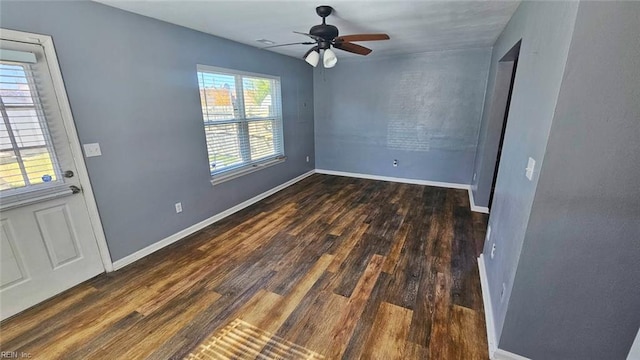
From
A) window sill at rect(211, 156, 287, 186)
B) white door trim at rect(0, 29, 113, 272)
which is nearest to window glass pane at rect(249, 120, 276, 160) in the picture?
window sill at rect(211, 156, 287, 186)

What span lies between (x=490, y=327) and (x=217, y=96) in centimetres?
359

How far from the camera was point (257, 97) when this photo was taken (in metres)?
3.98

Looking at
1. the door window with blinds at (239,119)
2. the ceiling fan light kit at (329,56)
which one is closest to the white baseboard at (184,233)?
the door window with blinds at (239,119)

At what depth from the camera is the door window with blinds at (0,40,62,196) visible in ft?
5.78

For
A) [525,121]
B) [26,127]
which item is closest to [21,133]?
[26,127]

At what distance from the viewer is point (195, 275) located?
2391mm

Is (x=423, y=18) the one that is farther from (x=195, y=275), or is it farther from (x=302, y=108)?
(x=195, y=275)

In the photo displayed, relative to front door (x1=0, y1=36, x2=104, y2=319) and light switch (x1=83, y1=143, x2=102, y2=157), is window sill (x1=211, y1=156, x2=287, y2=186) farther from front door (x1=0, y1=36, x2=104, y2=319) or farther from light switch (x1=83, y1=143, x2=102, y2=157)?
front door (x1=0, y1=36, x2=104, y2=319)

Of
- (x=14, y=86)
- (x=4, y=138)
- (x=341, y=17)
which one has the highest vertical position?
(x=341, y=17)

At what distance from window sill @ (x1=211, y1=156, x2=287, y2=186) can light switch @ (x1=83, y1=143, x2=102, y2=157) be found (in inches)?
50.4

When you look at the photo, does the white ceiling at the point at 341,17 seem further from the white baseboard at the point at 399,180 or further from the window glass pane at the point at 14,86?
the white baseboard at the point at 399,180

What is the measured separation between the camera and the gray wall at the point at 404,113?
432 cm

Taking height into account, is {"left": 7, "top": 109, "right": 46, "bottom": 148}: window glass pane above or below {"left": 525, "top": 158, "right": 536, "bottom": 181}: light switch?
above

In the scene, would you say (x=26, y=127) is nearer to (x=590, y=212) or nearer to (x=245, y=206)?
(x=245, y=206)
